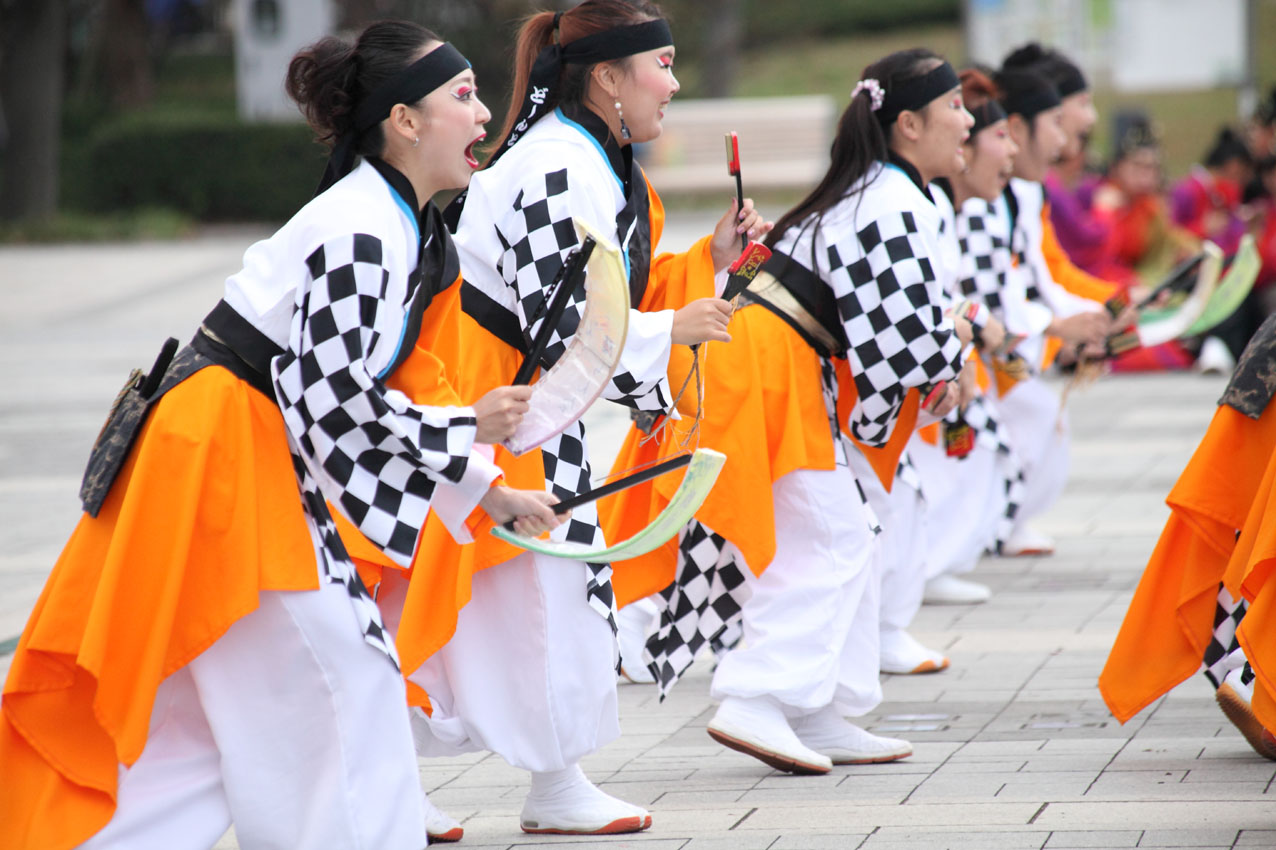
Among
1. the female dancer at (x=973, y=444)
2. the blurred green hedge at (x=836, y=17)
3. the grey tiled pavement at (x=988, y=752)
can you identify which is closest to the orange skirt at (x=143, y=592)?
the grey tiled pavement at (x=988, y=752)

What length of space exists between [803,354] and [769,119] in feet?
66.4

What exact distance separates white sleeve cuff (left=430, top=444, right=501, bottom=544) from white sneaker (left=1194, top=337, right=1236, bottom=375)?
32.3 feet

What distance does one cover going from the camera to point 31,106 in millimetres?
22781

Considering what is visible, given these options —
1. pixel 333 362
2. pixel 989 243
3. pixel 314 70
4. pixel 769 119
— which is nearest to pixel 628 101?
pixel 314 70

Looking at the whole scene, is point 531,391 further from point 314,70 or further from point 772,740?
point 772,740

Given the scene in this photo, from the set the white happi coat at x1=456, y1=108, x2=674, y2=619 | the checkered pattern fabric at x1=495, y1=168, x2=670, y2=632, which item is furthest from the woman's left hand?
the checkered pattern fabric at x1=495, y1=168, x2=670, y2=632

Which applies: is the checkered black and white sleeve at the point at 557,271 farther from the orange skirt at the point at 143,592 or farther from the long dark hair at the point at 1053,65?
A: the long dark hair at the point at 1053,65

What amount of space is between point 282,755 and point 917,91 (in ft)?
8.36

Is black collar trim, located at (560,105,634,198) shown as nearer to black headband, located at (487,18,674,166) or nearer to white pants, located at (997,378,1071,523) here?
black headband, located at (487,18,674,166)

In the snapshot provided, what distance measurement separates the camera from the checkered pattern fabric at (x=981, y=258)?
20.5 feet

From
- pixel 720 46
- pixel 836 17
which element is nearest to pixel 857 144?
pixel 720 46

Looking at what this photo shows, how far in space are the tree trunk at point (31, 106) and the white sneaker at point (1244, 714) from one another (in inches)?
851

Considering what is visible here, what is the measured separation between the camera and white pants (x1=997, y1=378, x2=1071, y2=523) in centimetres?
700

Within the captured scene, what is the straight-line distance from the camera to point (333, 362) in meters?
2.95
